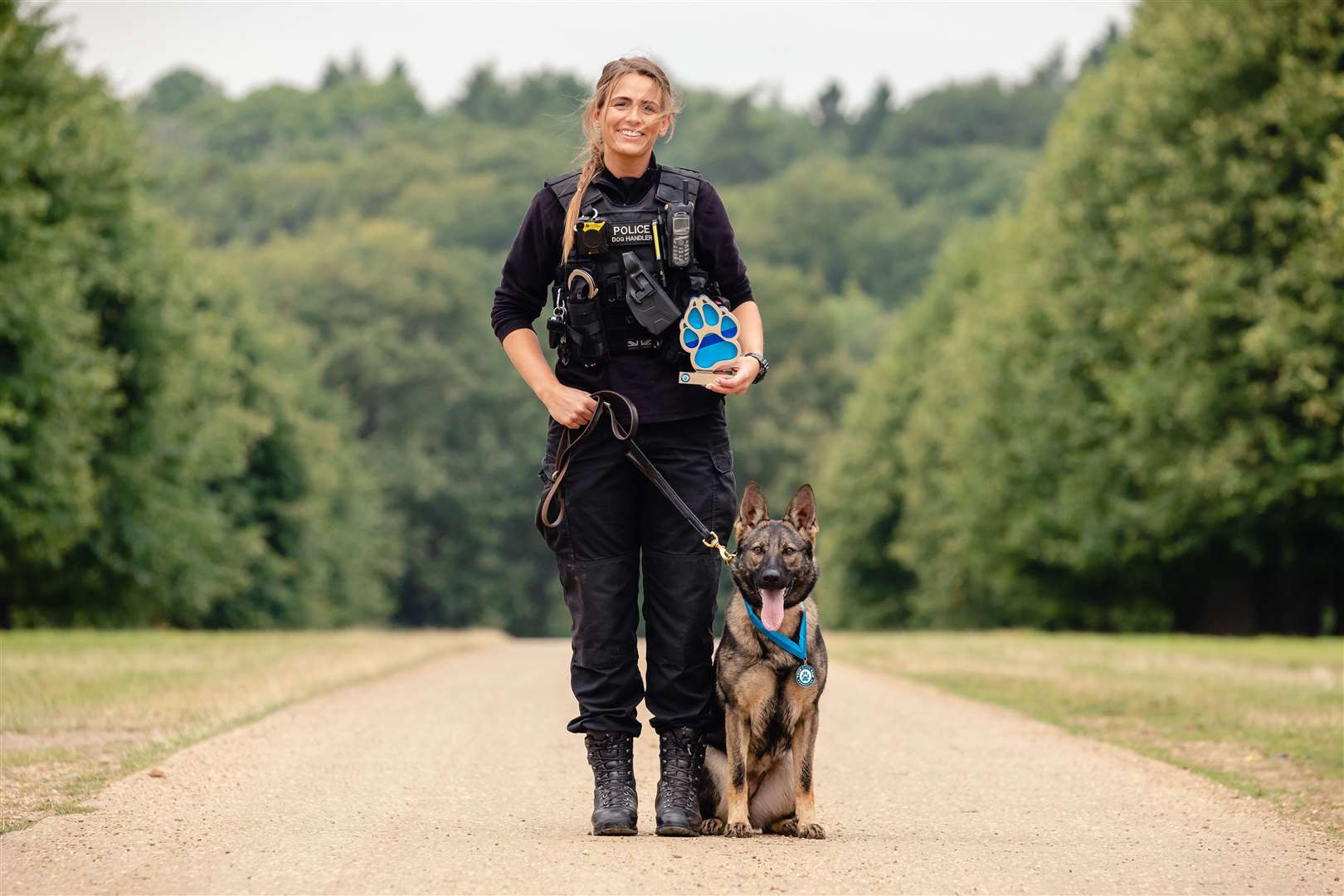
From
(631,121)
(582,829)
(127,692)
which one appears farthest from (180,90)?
(582,829)

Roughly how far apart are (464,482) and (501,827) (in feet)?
209

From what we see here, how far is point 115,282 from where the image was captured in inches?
1267

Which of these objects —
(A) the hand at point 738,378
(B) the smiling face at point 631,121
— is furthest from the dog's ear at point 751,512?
(B) the smiling face at point 631,121

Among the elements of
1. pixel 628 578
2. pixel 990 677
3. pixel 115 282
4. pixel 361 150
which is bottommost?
pixel 990 677

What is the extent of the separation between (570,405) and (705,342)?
22.7 inches

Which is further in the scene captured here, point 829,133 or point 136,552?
point 829,133

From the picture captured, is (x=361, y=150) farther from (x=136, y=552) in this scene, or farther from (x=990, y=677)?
(x=990, y=677)

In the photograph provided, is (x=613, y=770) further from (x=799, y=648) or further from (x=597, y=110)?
(x=597, y=110)

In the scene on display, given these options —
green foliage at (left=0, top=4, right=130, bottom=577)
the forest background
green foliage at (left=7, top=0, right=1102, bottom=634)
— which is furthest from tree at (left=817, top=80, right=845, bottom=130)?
green foliage at (left=0, top=4, right=130, bottom=577)

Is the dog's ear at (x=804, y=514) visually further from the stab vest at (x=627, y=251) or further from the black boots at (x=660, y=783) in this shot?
the black boots at (x=660, y=783)

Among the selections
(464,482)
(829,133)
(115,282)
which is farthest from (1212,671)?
(829,133)

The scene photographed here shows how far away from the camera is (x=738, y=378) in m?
6.89

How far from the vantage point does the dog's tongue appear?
22.4ft

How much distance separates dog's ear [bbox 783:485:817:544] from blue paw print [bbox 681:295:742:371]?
0.60 m
